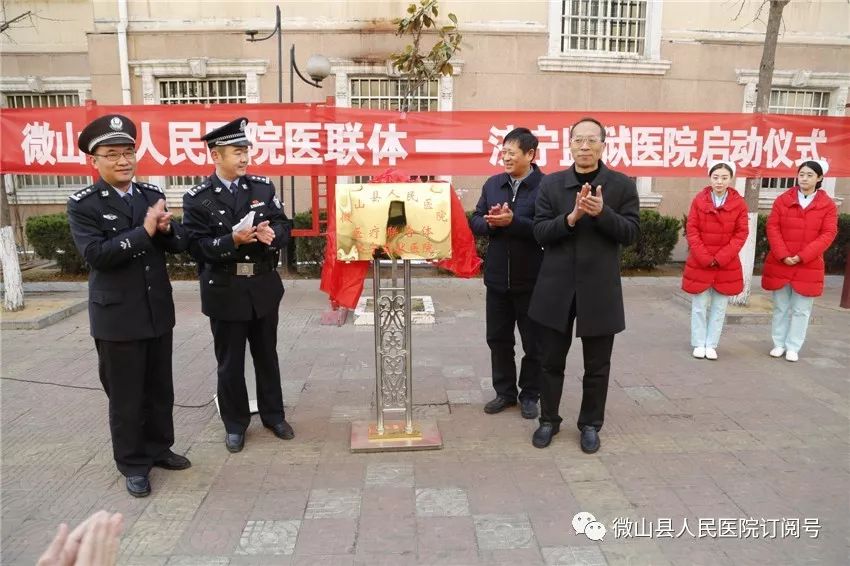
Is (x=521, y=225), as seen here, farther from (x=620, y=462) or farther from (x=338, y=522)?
(x=338, y=522)

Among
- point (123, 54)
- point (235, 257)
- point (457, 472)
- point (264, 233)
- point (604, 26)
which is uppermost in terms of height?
point (604, 26)

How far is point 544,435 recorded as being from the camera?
3672mm

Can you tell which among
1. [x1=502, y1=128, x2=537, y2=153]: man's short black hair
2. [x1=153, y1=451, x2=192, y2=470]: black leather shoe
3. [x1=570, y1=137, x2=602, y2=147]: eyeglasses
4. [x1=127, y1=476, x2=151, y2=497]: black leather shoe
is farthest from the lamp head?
[x1=127, y1=476, x2=151, y2=497]: black leather shoe

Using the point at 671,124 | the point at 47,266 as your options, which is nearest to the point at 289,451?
the point at 671,124

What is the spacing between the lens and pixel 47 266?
9805mm

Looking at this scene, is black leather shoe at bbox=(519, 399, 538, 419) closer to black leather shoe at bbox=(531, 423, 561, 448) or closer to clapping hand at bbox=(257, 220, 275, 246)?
black leather shoe at bbox=(531, 423, 561, 448)

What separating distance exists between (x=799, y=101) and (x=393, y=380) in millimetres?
10425

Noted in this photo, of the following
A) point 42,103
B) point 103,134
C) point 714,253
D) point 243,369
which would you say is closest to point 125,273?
point 103,134

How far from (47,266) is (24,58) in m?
4.30

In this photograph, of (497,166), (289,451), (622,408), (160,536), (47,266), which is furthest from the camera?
(47,266)

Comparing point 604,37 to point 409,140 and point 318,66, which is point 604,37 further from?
point 409,140

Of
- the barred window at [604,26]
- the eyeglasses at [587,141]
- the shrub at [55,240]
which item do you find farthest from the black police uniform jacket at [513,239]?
the shrub at [55,240]

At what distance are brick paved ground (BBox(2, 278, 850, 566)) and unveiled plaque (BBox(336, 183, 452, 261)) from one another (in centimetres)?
126

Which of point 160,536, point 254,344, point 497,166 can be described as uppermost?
point 497,166
